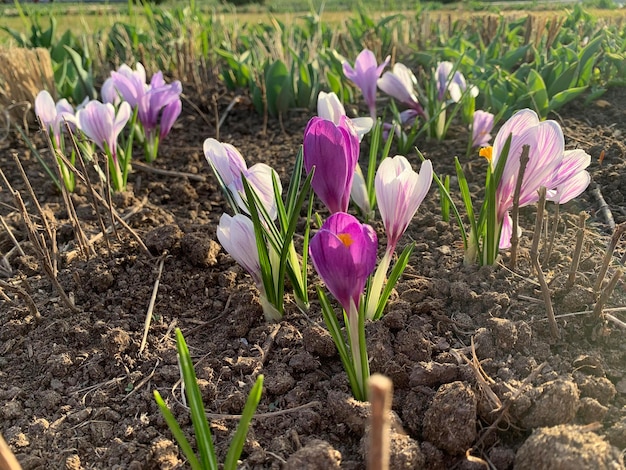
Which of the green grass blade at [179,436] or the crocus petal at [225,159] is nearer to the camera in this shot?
the green grass blade at [179,436]

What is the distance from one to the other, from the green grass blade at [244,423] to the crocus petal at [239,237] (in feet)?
1.67

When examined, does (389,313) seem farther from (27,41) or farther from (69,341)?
(27,41)

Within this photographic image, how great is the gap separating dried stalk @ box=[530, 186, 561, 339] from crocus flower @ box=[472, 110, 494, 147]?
1002 mm

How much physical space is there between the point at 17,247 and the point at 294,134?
1.41m

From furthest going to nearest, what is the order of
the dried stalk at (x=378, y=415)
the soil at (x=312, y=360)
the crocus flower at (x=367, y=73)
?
the crocus flower at (x=367, y=73)
the soil at (x=312, y=360)
the dried stalk at (x=378, y=415)

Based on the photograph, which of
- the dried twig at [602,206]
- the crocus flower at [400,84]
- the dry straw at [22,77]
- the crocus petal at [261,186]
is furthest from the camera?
the dry straw at [22,77]

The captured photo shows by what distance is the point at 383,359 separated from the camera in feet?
4.13

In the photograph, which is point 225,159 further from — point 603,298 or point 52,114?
point 52,114

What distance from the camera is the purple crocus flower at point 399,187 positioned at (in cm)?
122

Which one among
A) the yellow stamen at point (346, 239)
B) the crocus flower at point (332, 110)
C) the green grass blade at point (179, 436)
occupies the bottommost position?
the green grass blade at point (179, 436)

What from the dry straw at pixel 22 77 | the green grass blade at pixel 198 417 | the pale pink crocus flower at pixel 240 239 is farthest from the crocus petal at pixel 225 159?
the dry straw at pixel 22 77

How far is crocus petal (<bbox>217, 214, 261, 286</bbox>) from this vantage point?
136 cm

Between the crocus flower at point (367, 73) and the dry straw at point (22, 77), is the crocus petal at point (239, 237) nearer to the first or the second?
the crocus flower at point (367, 73)

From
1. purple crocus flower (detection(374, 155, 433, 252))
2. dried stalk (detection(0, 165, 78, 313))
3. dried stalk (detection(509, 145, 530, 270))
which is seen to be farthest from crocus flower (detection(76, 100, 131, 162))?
dried stalk (detection(509, 145, 530, 270))
